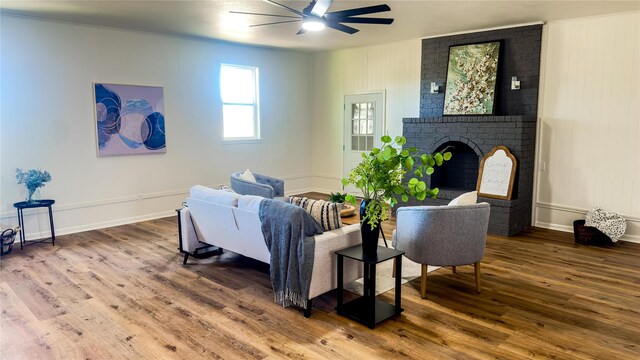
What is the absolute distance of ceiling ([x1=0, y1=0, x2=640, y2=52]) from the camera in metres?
4.92

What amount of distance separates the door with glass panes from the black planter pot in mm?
4941

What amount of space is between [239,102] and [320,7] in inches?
179

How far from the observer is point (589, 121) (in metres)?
5.70

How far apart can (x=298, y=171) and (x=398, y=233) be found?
5.38m

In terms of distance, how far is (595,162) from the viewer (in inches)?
224

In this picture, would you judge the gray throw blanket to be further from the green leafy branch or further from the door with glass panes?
the door with glass panes

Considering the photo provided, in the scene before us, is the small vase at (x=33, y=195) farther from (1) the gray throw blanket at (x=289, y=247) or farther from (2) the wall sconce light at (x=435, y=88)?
(2) the wall sconce light at (x=435, y=88)

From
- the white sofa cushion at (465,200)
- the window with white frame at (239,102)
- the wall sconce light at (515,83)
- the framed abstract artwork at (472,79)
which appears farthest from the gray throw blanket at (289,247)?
the window with white frame at (239,102)

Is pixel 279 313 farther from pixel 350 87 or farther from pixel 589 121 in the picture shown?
pixel 350 87

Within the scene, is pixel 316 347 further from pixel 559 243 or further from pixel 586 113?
pixel 586 113

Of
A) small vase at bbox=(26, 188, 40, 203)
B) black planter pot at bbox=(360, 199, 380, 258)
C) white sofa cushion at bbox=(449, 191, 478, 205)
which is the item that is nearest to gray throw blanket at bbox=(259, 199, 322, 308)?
black planter pot at bbox=(360, 199, 380, 258)

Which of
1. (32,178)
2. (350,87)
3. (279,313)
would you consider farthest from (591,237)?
(32,178)

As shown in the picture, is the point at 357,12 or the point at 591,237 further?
the point at 591,237

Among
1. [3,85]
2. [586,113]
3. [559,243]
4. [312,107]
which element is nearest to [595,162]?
[586,113]
